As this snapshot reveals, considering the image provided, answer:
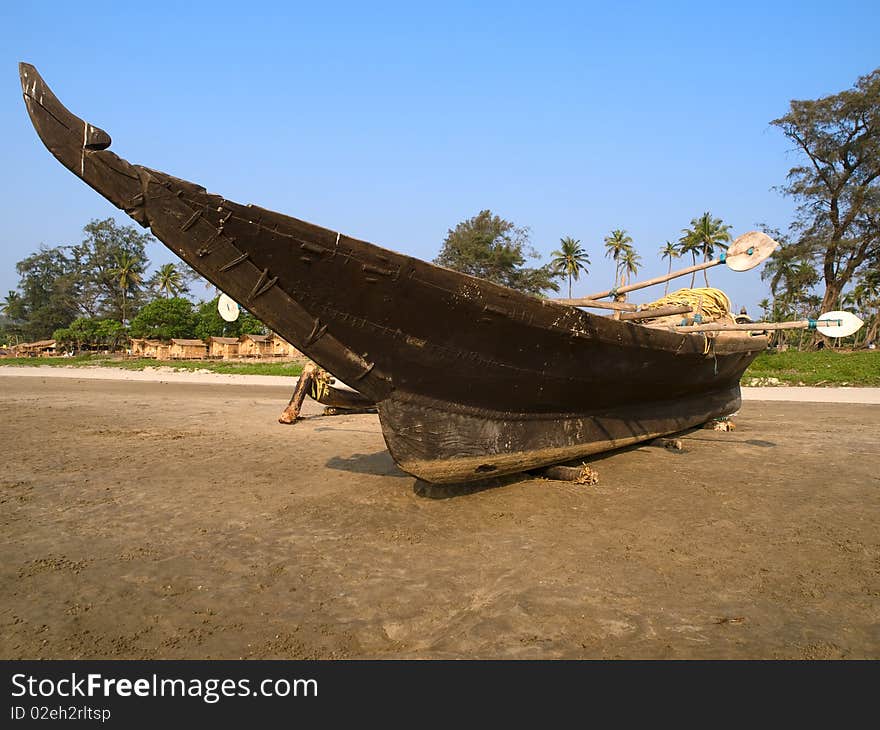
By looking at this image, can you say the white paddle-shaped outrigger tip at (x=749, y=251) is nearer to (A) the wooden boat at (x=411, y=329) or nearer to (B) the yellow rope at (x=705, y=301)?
(A) the wooden boat at (x=411, y=329)

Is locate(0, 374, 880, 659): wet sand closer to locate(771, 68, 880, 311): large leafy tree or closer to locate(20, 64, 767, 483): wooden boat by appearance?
locate(20, 64, 767, 483): wooden boat

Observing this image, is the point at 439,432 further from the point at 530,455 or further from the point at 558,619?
the point at 558,619

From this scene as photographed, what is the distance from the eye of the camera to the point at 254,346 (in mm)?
37156

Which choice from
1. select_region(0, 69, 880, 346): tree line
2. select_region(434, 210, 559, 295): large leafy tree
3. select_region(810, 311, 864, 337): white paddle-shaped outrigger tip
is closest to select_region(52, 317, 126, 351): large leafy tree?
select_region(0, 69, 880, 346): tree line

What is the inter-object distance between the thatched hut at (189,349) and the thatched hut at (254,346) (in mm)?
2856

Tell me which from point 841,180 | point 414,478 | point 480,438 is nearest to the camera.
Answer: point 480,438

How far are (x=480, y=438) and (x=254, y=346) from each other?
35867 mm

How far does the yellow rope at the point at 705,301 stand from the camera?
7.35 m

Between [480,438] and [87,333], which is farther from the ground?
[87,333]

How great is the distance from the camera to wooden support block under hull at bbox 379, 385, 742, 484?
3.60 metres

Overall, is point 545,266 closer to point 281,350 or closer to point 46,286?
point 281,350

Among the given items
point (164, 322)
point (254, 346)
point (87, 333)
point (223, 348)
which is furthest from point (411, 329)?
point (87, 333)

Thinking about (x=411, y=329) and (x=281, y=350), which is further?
(x=281, y=350)

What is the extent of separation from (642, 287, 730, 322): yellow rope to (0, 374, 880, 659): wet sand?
8.18 ft
